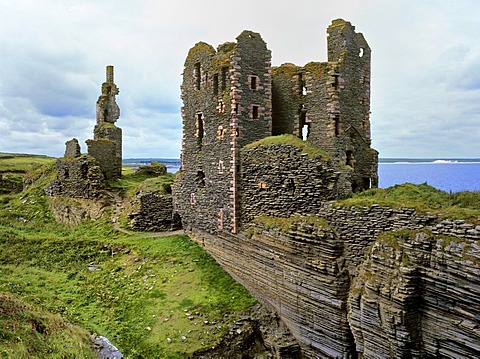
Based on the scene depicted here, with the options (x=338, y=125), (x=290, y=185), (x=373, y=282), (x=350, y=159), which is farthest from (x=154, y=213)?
(x=373, y=282)

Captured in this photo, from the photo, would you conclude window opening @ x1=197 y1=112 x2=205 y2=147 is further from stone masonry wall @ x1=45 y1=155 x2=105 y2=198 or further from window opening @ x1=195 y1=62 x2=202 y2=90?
stone masonry wall @ x1=45 y1=155 x2=105 y2=198

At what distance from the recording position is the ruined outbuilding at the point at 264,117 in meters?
25.4

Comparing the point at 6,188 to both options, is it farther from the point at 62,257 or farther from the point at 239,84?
the point at 239,84

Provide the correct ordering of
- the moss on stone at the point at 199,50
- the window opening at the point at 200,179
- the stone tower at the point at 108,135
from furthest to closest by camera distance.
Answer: the stone tower at the point at 108,135 → the window opening at the point at 200,179 → the moss on stone at the point at 199,50

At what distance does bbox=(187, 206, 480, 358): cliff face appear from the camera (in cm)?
1412

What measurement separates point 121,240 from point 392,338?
2183 centimetres

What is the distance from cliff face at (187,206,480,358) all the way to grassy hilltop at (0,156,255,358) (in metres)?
4.02

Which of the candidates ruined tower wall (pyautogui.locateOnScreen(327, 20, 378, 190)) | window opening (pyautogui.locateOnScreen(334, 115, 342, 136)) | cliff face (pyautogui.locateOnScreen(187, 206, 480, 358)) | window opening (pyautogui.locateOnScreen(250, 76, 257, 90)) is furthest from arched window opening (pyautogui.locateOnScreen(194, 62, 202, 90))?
cliff face (pyautogui.locateOnScreen(187, 206, 480, 358))

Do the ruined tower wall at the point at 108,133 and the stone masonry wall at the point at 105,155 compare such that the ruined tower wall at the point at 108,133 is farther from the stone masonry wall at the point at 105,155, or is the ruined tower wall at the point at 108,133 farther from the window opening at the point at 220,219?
the window opening at the point at 220,219

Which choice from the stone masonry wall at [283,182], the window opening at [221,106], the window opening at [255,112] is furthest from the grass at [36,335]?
the window opening at [255,112]

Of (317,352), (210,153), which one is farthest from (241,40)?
(317,352)

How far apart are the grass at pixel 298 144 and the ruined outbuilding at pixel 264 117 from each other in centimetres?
30

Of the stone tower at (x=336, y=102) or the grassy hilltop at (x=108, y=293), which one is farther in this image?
the stone tower at (x=336, y=102)

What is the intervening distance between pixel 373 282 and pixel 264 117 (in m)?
13.9
